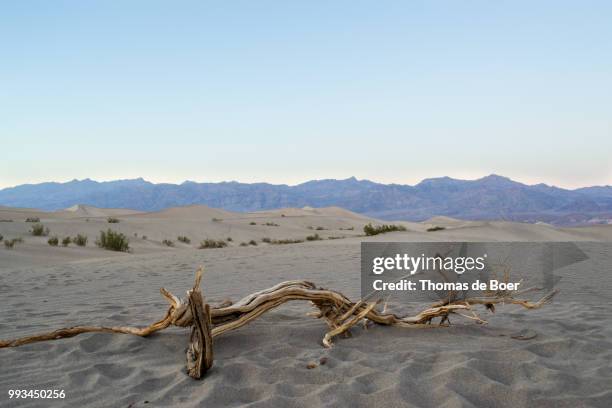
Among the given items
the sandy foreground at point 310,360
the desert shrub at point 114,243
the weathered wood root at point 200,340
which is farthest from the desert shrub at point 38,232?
the weathered wood root at point 200,340

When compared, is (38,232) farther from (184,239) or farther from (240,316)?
(240,316)

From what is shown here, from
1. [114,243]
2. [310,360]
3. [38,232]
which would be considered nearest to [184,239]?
[38,232]

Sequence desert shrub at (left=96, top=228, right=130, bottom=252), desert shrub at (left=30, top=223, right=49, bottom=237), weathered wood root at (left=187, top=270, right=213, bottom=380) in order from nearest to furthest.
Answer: weathered wood root at (left=187, top=270, right=213, bottom=380), desert shrub at (left=96, top=228, right=130, bottom=252), desert shrub at (left=30, top=223, right=49, bottom=237)

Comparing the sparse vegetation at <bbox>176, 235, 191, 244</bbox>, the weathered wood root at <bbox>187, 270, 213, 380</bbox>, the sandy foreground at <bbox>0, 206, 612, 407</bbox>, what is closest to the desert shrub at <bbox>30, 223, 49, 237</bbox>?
the sparse vegetation at <bbox>176, 235, 191, 244</bbox>

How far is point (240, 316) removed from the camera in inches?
160

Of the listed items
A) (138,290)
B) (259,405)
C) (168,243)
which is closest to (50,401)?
(259,405)

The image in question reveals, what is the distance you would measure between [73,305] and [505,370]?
16.9 feet

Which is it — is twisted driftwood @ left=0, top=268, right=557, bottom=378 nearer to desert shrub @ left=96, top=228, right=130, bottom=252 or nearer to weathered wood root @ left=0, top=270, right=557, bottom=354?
weathered wood root @ left=0, top=270, right=557, bottom=354

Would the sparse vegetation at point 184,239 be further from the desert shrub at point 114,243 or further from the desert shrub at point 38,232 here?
the desert shrub at point 114,243

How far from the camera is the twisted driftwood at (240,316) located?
11.0ft

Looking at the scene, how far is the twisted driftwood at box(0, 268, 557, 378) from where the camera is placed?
334 centimetres

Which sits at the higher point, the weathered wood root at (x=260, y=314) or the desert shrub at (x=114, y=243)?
the weathered wood root at (x=260, y=314)

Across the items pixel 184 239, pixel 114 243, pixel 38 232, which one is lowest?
pixel 184 239

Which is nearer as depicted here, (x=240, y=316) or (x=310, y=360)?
(x=310, y=360)
